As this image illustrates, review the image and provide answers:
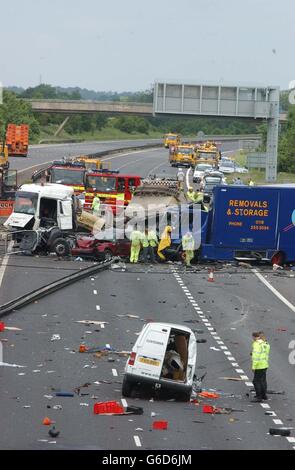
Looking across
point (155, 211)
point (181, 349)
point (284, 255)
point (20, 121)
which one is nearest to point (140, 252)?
point (155, 211)

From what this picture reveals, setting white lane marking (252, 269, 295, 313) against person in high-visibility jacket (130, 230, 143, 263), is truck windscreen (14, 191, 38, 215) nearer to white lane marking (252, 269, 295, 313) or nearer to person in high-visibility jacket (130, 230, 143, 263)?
person in high-visibility jacket (130, 230, 143, 263)

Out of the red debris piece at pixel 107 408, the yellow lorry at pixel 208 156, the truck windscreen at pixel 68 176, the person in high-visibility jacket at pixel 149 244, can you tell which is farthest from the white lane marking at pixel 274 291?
the yellow lorry at pixel 208 156

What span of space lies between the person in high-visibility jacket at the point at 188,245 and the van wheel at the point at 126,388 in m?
21.9

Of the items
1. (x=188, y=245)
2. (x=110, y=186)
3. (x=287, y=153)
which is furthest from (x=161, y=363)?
(x=287, y=153)

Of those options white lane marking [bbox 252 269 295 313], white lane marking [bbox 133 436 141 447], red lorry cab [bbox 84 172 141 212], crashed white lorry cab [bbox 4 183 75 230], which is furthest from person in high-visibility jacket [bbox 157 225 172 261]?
white lane marking [bbox 133 436 141 447]

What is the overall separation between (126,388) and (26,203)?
2447 centimetres

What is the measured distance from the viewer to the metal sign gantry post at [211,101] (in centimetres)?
8762

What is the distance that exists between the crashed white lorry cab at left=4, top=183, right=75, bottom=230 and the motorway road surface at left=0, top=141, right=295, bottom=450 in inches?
81.5

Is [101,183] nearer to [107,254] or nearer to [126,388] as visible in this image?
[107,254]


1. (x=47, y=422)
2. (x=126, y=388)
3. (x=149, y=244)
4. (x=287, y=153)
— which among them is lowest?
(x=287, y=153)

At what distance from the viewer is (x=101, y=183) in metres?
60.0

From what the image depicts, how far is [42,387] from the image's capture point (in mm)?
23328

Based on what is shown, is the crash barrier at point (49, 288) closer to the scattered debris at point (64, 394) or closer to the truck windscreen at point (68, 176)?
the scattered debris at point (64, 394)

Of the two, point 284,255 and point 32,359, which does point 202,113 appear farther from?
point 32,359
